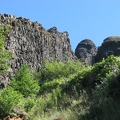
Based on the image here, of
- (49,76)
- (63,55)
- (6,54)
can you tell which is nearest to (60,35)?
(63,55)

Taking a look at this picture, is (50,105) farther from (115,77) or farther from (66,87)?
(115,77)

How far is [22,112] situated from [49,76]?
2133 inches

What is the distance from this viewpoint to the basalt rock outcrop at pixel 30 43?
8994 cm

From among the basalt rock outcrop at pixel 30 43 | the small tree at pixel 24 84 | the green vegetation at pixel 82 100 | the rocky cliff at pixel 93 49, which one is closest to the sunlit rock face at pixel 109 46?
the rocky cliff at pixel 93 49

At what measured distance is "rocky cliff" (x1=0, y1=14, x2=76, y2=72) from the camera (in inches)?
3551

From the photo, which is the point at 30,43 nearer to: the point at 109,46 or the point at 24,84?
the point at 109,46

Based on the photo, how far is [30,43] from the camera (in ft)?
329

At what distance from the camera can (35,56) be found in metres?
99.2

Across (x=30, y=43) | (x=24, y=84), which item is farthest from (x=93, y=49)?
(x=24, y=84)

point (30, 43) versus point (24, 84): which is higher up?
point (30, 43)

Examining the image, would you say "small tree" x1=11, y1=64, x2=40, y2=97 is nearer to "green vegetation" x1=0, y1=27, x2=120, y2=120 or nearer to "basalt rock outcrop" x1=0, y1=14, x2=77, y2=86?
"green vegetation" x1=0, y1=27, x2=120, y2=120

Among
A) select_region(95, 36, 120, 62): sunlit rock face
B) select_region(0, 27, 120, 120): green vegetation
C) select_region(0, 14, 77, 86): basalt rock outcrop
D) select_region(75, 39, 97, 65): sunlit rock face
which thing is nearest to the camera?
select_region(0, 27, 120, 120): green vegetation

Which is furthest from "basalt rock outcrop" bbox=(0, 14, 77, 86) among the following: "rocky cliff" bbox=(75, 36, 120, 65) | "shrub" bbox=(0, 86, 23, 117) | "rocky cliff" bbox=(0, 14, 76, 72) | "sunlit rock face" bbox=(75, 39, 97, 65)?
"shrub" bbox=(0, 86, 23, 117)

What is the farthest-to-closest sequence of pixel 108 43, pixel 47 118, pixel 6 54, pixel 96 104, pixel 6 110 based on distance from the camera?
pixel 108 43 → pixel 6 54 → pixel 6 110 → pixel 47 118 → pixel 96 104
